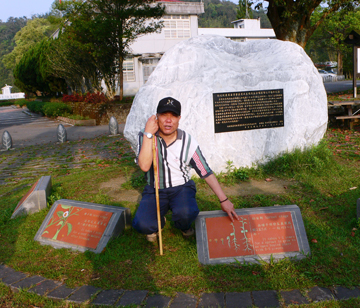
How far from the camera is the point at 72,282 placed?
3279mm

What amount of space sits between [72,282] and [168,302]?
95 centimetres

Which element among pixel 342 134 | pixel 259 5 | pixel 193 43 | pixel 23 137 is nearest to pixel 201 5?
pixel 259 5

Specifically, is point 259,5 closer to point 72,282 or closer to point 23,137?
point 23,137

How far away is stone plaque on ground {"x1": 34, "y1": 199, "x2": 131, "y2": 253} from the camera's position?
12.7 feet

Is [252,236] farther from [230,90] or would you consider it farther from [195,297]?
[230,90]

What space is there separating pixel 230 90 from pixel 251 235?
299cm

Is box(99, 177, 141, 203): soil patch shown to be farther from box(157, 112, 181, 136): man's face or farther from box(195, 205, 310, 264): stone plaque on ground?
box(157, 112, 181, 136): man's face

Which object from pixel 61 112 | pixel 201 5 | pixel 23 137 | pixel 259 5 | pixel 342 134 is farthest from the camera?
pixel 201 5

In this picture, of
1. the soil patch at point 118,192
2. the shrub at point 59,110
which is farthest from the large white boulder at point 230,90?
the shrub at point 59,110

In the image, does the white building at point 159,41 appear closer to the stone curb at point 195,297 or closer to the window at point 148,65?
the window at point 148,65

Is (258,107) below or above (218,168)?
above

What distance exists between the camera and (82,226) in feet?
13.2

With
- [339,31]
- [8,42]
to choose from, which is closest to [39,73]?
[339,31]

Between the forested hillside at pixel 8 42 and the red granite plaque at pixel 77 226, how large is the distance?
86635 mm
